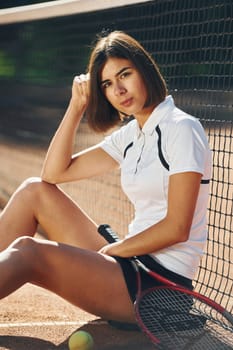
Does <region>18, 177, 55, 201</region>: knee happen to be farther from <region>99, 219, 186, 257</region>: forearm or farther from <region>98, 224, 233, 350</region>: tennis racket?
<region>98, 224, 233, 350</region>: tennis racket

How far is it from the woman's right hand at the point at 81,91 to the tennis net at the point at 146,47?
856mm

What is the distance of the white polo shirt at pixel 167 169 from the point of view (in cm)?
388

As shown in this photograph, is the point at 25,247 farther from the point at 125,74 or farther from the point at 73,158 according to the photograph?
the point at 73,158

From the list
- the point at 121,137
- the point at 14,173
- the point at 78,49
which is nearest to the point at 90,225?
the point at 121,137

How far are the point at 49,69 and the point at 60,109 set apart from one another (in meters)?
0.43

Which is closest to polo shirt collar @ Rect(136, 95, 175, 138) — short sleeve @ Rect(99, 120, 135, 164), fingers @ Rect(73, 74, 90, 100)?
short sleeve @ Rect(99, 120, 135, 164)

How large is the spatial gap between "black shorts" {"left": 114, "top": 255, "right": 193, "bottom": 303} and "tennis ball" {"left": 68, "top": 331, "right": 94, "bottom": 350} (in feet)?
0.82

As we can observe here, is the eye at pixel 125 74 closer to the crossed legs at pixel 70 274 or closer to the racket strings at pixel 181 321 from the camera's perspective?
the crossed legs at pixel 70 274

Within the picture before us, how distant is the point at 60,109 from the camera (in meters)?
9.66

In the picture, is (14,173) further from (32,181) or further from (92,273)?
(92,273)

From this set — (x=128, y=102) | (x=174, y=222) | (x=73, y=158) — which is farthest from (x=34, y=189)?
(x=174, y=222)

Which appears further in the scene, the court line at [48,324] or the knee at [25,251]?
the court line at [48,324]

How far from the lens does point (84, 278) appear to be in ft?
12.9

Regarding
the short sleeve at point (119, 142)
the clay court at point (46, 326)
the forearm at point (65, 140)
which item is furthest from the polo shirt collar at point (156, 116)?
the clay court at point (46, 326)
